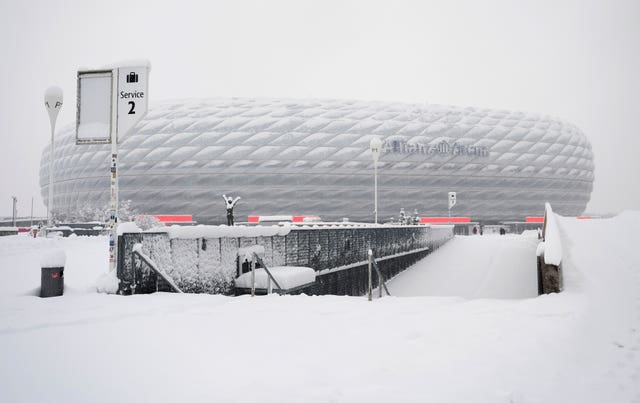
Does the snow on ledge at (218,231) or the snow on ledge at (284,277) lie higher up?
the snow on ledge at (218,231)

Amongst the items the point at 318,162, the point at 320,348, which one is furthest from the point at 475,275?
the point at 318,162

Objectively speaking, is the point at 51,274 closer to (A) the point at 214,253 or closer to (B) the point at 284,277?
(A) the point at 214,253

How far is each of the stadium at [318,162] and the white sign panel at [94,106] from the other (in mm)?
49734

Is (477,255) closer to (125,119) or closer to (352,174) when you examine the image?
(125,119)

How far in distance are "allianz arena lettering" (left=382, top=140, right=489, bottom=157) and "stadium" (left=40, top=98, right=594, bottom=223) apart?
14 cm

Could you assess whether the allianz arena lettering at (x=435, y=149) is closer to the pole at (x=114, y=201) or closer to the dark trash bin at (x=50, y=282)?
the pole at (x=114, y=201)

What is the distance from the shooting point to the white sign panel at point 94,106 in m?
9.78

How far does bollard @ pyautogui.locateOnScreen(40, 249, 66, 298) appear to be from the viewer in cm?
802

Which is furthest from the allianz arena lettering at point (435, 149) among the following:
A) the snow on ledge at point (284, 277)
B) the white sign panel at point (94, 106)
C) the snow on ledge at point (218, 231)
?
the white sign panel at point (94, 106)

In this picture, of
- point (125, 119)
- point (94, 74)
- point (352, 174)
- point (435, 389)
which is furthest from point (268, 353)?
point (352, 174)

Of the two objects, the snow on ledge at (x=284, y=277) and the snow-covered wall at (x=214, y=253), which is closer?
the snow-covered wall at (x=214, y=253)

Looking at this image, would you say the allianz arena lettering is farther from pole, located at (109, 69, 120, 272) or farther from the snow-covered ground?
the snow-covered ground

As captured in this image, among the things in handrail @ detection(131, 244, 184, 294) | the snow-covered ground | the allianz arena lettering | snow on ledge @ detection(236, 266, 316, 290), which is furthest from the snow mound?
the allianz arena lettering

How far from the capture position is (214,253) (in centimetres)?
1031
